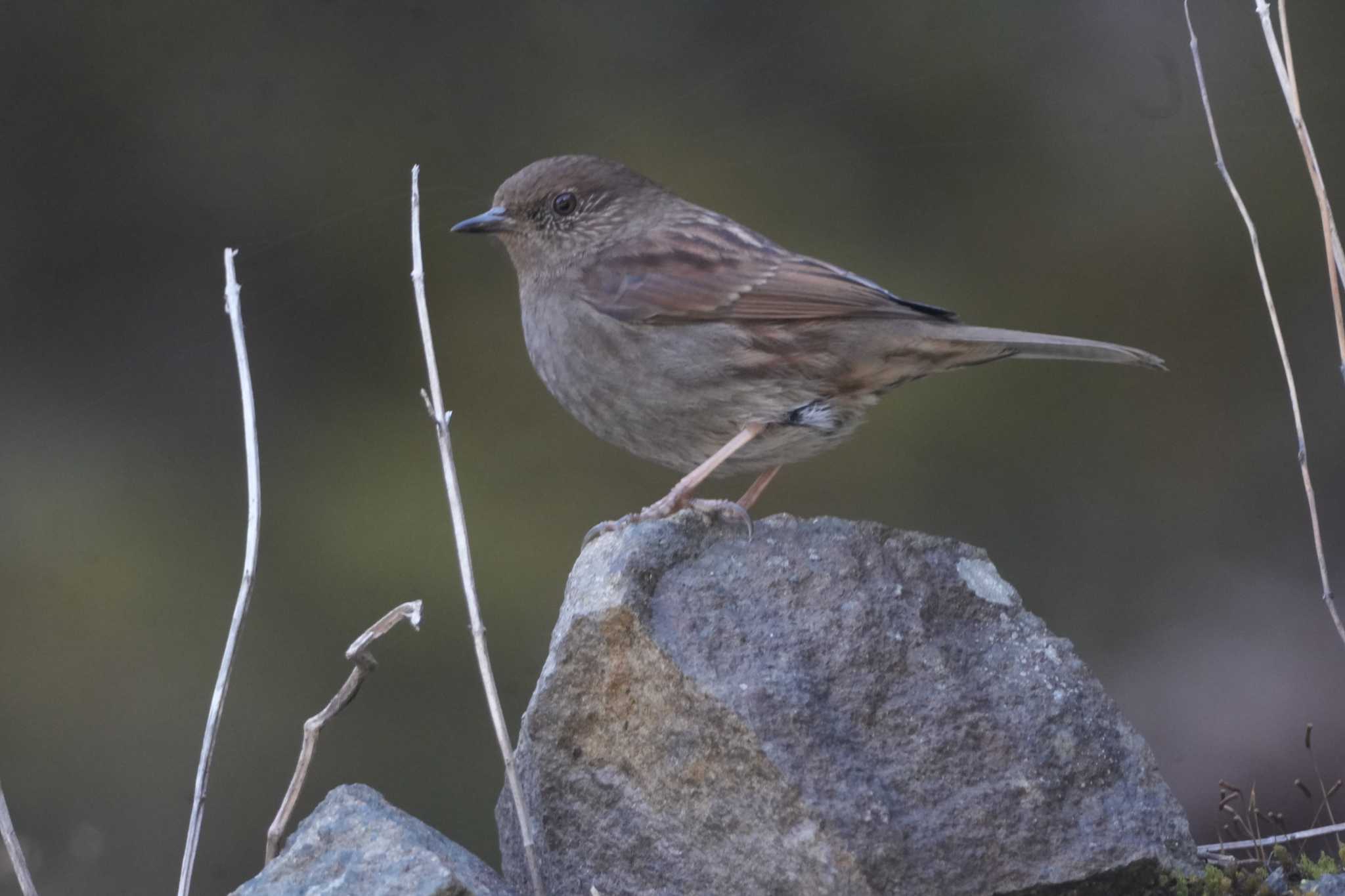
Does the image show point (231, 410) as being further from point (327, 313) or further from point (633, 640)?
point (633, 640)

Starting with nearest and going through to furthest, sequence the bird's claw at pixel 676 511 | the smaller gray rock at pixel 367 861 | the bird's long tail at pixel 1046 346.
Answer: the smaller gray rock at pixel 367 861
the bird's claw at pixel 676 511
the bird's long tail at pixel 1046 346

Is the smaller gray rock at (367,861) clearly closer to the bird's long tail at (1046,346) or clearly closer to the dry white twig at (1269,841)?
the dry white twig at (1269,841)

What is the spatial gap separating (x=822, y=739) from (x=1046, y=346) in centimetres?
123

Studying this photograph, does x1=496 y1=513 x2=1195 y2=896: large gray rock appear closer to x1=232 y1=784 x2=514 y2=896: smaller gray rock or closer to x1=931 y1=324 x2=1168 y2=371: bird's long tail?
x1=232 y1=784 x2=514 y2=896: smaller gray rock

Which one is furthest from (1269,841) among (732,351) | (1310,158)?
(732,351)

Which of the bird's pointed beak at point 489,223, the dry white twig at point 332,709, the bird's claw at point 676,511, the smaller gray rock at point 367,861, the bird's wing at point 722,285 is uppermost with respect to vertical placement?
the bird's pointed beak at point 489,223

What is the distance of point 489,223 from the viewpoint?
15.3 feet

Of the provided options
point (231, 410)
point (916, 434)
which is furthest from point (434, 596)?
point (916, 434)

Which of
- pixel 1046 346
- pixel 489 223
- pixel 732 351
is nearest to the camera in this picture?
pixel 1046 346

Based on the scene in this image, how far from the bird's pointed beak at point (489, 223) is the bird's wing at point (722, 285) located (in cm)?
29

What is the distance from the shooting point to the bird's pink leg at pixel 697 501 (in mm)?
3816

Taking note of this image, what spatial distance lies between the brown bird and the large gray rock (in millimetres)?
598

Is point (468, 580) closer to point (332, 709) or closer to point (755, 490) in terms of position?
point (332, 709)

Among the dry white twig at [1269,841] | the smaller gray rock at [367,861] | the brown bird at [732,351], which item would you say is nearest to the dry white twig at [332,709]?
the smaller gray rock at [367,861]
